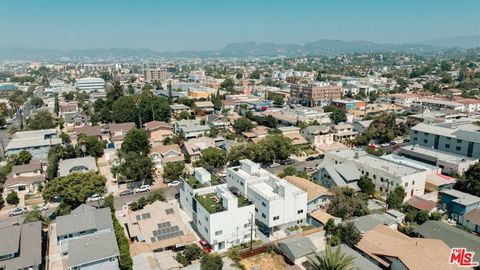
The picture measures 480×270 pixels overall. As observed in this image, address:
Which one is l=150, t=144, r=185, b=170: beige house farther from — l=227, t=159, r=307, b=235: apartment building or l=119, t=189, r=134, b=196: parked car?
l=227, t=159, r=307, b=235: apartment building

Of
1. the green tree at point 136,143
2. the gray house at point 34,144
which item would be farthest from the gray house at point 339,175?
the gray house at point 34,144

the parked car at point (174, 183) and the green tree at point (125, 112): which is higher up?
the green tree at point (125, 112)

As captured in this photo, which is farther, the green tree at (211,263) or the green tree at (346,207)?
the green tree at (346,207)

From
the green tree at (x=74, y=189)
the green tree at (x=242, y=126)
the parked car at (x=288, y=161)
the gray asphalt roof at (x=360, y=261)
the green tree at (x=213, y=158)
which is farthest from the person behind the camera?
the green tree at (x=242, y=126)

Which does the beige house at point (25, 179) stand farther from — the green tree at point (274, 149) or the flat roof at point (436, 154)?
the flat roof at point (436, 154)

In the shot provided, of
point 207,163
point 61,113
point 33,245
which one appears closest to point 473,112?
point 207,163

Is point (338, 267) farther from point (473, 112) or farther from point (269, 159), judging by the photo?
point (473, 112)

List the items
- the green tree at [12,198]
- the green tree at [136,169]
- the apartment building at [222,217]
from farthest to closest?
the green tree at [136,169] < the green tree at [12,198] < the apartment building at [222,217]

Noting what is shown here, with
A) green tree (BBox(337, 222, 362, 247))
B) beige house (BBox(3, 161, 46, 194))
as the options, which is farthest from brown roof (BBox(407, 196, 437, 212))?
beige house (BBox(3, 161, 46, 194))
